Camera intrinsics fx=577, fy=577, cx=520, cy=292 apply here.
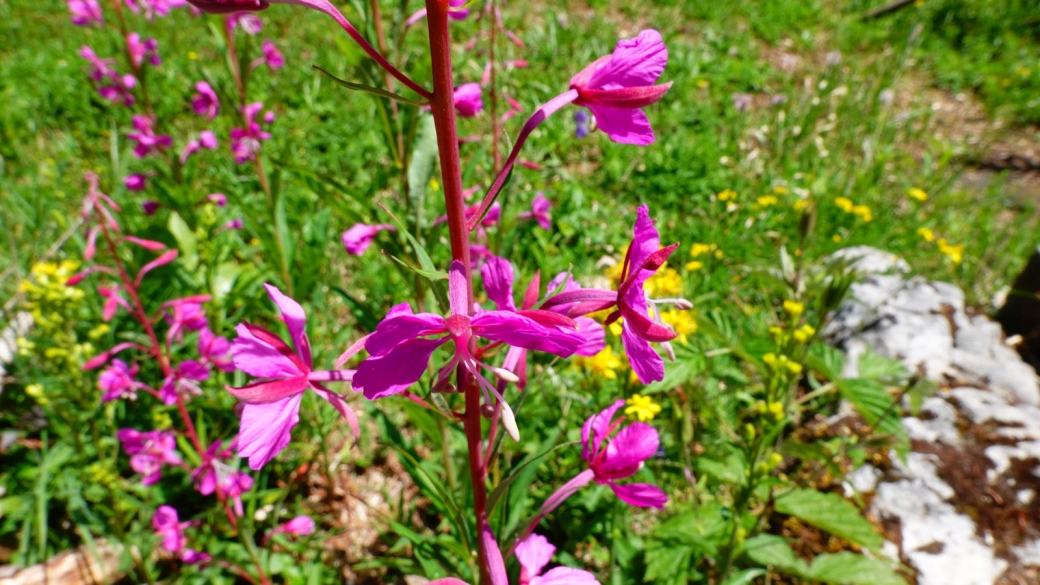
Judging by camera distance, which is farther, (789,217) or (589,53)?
(589,53)

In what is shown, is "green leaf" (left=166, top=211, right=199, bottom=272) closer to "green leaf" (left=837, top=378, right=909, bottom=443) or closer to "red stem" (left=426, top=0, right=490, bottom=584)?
"red stem" (left=426, top=0, right=490, bottom=584)

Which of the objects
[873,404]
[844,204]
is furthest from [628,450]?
[844,204]

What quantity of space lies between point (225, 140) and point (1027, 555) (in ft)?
18.4

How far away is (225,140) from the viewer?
15.8 feet

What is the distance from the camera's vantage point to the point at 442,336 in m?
0.90

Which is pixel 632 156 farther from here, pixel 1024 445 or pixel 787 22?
pixel 787 22

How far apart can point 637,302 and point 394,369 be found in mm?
437

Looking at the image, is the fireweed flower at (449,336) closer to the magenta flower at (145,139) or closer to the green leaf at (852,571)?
the green leaf at (852,571)

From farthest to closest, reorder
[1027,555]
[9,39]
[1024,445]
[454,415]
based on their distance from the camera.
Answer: [9,39], [1024,445], [1027,555], [454,415]

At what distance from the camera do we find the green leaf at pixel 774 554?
6.11 ft

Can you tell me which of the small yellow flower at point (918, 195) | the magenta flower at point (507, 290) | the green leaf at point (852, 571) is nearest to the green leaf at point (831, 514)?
the green leaf at point (852, 571)

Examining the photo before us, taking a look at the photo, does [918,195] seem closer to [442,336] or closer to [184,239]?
[442,336]

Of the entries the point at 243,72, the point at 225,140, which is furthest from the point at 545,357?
the point at 225,140

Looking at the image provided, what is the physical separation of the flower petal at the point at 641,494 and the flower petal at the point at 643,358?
39 centimetres
